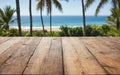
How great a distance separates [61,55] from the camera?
3031mm

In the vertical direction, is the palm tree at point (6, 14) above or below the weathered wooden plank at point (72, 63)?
above

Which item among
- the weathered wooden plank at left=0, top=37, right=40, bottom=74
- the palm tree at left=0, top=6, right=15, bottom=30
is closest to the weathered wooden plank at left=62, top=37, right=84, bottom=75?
the weathered wooden plank at left=0, top=37, right=40, bottom=74

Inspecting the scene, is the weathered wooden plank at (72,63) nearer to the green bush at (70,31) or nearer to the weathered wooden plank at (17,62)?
the weathered wooden plank at (17,62)

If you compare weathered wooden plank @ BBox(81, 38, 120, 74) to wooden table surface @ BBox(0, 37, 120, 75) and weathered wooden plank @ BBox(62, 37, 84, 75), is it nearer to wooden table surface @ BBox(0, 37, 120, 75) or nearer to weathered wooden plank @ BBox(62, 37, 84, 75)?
wooden table surface @ BBox(0, 37, 120, 75)

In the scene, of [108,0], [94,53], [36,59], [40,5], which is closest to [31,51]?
[36,59]

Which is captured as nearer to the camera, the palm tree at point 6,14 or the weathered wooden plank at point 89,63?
the weathered wooden plank at point 89,63

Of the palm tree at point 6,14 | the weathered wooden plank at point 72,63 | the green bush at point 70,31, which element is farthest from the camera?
the palm tree at point 6,14

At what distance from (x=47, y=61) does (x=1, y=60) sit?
0.47 m

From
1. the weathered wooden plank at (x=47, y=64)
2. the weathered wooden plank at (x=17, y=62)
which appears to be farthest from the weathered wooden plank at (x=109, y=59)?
the weathered wooden plank at (x=17, y=62)

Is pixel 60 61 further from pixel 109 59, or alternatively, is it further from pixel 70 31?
pixel 70 31

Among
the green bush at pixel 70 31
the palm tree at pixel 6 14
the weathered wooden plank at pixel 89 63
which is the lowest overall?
the green bush at pixel 70 31

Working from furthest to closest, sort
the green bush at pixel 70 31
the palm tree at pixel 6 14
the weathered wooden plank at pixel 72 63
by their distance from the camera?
the palm tree at pixel 6 14, the green bush at pixel 70 31, the weathered wooden plank at pixel 72 63

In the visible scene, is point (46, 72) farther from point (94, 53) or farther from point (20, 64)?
point (94, 53)

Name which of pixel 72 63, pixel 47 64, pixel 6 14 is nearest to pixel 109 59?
pixel 72 63
